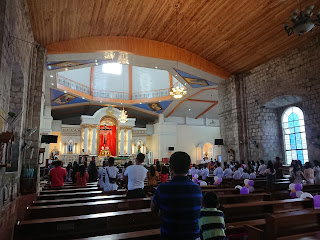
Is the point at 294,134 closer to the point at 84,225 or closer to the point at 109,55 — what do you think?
the point at 109,55

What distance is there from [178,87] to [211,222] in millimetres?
8952

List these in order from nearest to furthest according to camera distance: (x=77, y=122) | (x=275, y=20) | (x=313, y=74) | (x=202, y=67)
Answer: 1. (x=275, y=20)
2. (x=313, y=74)
3. (x=202, y=67)
4. (x=77, y=122)

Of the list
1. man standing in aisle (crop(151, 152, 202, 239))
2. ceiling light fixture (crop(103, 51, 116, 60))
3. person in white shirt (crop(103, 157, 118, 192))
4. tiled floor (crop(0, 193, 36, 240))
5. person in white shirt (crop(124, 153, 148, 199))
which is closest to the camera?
man standing in aisle (crop(151, 152, 202, 239))

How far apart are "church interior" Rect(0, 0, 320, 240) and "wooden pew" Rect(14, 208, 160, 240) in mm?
11

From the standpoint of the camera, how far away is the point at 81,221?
8.46ft

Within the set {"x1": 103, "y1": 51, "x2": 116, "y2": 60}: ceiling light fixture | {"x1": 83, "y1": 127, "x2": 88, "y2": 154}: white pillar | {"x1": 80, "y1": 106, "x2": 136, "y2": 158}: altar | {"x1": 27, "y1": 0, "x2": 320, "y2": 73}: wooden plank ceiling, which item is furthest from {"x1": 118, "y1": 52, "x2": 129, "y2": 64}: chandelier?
{"x1": 83, "y1": 127, "x2": 88, "y2": 154}: white pillar

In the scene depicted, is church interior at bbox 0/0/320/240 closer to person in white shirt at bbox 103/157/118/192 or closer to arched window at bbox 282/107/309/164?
arched window at bbox 282/107/309/164

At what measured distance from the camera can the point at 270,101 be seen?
10.3 metres

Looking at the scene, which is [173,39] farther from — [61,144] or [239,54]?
[61,144]

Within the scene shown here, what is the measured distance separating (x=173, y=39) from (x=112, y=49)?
255 centimetres

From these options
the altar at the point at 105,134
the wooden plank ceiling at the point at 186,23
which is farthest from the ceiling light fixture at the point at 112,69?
the wooden plank ceiling at the point at 186,23

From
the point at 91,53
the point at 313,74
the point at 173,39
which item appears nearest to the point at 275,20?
the point at 313,74

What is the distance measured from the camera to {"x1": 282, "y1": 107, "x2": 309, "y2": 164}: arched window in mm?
10234

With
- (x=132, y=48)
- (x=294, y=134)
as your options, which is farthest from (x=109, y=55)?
(x=294, y=134)
